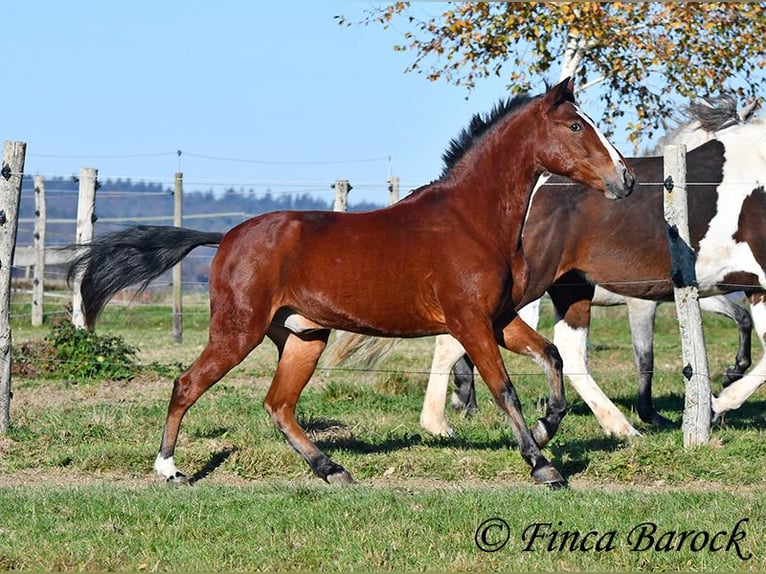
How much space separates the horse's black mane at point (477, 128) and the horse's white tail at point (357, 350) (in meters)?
2.81

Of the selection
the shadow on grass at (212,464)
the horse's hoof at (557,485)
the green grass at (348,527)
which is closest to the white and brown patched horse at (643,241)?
the shadow on grass at (212,464)

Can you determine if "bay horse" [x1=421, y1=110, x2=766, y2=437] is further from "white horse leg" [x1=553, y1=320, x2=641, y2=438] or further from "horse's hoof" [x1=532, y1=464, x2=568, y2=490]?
"horse's hoof" [x1=532, y1=464, x2=568, y2=490]

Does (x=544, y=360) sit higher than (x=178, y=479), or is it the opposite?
(x=544, y=360)

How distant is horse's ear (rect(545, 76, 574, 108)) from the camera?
7.29 m

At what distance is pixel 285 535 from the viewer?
5.68 meters

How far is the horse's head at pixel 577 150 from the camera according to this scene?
23.4ft

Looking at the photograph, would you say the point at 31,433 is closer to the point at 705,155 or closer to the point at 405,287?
the point at 405,287

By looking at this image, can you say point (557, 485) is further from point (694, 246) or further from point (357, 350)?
point (357, 350)

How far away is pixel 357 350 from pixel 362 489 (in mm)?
3528

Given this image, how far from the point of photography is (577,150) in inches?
284

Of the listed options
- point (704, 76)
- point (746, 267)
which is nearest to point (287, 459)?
point (746, 267)

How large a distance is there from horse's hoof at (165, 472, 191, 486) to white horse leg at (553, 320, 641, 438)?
11.5ft

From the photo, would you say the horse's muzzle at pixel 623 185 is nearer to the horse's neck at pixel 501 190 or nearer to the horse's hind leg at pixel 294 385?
the horse's neck at pixel 501 190

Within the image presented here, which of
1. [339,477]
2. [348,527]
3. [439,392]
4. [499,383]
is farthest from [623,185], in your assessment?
[348,527]
